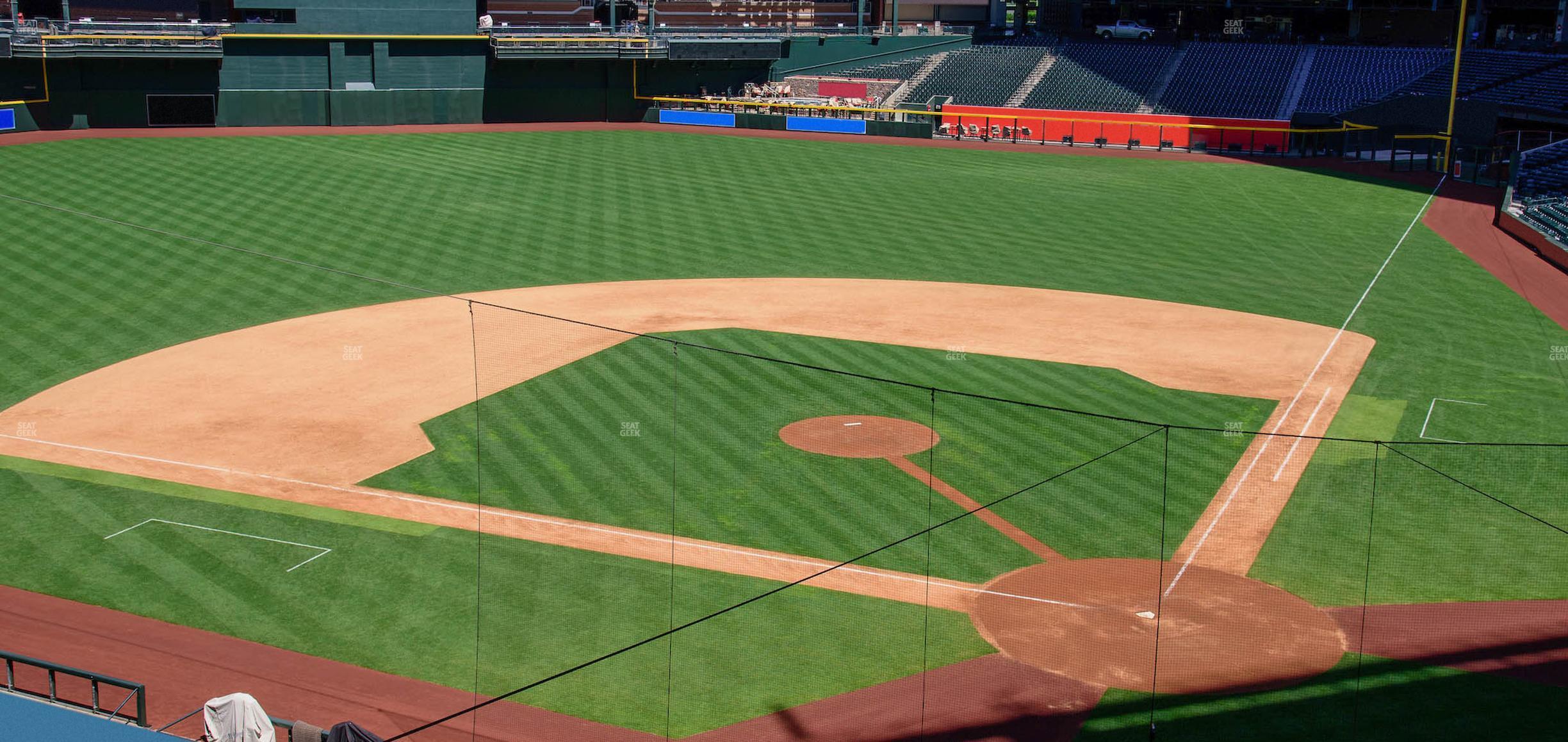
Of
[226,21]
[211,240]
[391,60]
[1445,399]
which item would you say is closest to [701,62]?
[391,60]

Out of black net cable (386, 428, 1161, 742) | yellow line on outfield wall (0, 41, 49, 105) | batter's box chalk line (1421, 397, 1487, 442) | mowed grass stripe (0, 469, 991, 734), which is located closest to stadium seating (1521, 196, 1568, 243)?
batter's box chalk line (1421, 397, 1487, 442)

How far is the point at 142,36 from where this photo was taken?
4903 cm

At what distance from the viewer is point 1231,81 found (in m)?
62.9

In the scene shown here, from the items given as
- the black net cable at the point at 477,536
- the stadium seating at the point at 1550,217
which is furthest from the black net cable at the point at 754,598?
the stadium seating at the point at 1550,217

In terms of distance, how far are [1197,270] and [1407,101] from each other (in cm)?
2528

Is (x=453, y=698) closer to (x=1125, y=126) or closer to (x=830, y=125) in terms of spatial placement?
(x=830, y=125)

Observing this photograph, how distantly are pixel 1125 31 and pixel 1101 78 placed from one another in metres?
10.6

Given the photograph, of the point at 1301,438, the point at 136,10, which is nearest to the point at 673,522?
the point at 1301,438

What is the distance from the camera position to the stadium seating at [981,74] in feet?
211

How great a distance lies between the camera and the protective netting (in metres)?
14.3

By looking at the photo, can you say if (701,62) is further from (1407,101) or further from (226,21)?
(1407,101)

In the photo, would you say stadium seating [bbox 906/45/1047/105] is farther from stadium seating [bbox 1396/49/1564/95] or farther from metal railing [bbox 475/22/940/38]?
stadium seating [bbox 1396/49/1564/95]

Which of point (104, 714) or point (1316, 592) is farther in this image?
point (1316, 592)

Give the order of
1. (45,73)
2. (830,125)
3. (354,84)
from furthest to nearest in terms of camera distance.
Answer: (830,125) < (354,84) < (45,73)
